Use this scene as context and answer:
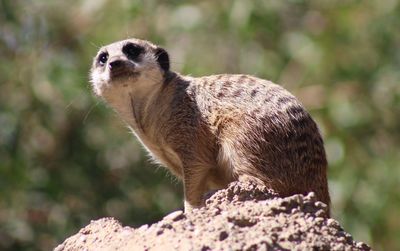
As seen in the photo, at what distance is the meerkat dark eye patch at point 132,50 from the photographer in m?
5.20

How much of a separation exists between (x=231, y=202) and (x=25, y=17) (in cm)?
574

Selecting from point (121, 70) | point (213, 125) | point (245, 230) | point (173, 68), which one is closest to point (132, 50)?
point (121, 70)

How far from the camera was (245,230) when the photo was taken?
3.24 meters

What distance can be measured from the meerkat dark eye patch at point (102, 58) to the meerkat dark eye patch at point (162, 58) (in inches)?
9.6

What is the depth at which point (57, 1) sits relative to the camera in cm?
916

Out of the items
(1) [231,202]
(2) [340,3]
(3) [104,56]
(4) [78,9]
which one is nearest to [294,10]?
(2) [340,3]

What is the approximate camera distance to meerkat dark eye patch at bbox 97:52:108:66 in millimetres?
5281

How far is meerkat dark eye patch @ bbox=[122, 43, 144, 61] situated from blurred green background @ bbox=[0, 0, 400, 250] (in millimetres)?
2973

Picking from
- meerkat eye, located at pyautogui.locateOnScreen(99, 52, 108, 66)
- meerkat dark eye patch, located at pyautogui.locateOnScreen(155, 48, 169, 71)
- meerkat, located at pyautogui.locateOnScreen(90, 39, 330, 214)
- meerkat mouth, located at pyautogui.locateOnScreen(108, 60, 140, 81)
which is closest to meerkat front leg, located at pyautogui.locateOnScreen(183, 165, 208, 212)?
meerkat, located at pyautogui.locateOnScreen(90, 39, 330, 214)

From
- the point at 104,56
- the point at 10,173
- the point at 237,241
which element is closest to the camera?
the point at 237,241

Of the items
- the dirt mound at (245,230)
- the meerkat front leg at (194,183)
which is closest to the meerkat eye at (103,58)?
the meerkat front leg at (194,183)

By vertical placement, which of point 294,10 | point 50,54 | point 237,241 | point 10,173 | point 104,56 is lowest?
point 237,241

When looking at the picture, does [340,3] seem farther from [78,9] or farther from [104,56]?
[104,56]

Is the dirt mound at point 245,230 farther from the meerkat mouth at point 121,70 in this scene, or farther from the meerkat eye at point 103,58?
the meerkat eye at point 103,58
